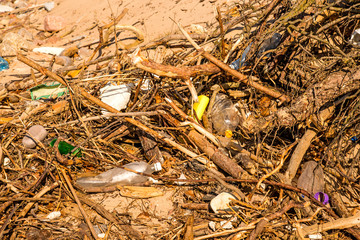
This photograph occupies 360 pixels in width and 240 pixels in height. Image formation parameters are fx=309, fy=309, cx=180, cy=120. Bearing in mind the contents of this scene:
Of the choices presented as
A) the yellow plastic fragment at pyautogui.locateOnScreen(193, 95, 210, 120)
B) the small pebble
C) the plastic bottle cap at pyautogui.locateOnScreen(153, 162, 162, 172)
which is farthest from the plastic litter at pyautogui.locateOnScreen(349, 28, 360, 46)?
the small pebble

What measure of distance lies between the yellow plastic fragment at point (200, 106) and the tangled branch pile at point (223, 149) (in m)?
0.05

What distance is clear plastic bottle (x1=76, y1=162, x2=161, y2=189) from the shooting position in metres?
2.67

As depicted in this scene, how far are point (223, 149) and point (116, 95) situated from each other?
47.9 inches

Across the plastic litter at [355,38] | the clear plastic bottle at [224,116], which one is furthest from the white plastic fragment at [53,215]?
the plastic litter at [355,38]

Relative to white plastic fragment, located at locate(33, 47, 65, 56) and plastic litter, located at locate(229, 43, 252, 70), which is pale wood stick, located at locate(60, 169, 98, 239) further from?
white plastic fragment, located at locate(33, 47, 65, 56)

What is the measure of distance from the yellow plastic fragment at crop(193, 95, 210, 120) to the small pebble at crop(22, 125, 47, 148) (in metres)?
1.54

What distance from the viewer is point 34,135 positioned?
3062mm

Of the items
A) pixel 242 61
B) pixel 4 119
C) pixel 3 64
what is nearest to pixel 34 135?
pixel 4 119

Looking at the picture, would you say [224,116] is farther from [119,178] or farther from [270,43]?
[119,178]

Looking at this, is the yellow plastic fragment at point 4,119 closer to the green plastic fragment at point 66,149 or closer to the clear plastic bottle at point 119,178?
the green plastic fragment at point 66,149

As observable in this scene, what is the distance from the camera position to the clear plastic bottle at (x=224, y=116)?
2.93 m

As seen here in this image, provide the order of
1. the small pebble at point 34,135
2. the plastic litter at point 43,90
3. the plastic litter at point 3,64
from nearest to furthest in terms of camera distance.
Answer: the small pebble at point 34,135, the plastic litter at point 43,90, the plastic litter at point 3,64

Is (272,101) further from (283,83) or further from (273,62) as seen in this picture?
(273,62)

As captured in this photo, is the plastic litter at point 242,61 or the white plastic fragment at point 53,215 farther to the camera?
the plastic litter at point 242,61
